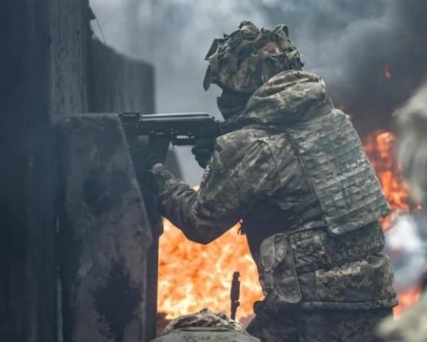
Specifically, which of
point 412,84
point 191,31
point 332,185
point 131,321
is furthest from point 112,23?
point 131,321

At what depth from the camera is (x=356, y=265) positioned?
4383 millimetres

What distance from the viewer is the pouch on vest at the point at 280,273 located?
4.30 m

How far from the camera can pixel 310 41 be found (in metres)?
12.9

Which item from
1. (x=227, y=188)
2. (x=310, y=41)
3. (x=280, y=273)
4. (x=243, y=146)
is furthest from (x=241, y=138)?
(x=310, y=41)

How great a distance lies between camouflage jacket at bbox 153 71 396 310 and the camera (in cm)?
429

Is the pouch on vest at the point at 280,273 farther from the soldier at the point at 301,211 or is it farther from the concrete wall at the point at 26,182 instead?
the concrete wall at the point at 26,182

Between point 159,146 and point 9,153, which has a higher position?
point 159,146

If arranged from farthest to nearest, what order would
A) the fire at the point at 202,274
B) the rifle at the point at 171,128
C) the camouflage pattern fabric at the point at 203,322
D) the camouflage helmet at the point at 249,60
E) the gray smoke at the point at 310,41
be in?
the gray smoke at the point at 310,41 → the fire at the point at 202,274 → the rifle at the point at 171,128 → the camouflage helmet at the point at 249,60 → the camouflage pattern fabric at the point at 203,322

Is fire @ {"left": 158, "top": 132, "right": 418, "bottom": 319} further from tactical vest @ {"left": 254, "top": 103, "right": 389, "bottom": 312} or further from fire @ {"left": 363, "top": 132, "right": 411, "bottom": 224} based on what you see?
tactical vest @ {"left": 254, "top": 103, "right": 389, "bottom": 312}

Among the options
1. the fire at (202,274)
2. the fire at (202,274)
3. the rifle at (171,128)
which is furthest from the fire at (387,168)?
the rifle at (171,128)

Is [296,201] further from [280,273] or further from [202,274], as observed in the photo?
[202,274]

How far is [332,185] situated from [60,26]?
139 centimetres

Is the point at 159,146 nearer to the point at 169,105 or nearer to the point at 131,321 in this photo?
the point at 131,321

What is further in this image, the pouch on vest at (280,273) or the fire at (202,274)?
the fire at (202,274)
